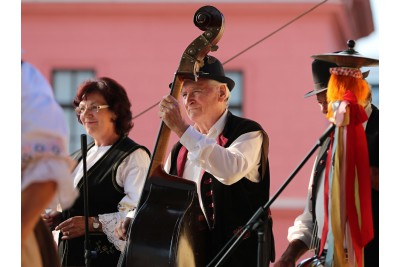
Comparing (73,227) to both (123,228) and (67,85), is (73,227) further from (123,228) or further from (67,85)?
(67,85)

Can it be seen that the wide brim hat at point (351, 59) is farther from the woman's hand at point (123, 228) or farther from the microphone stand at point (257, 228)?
the woman's hand at point (123, 228)

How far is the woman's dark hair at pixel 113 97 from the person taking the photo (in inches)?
191

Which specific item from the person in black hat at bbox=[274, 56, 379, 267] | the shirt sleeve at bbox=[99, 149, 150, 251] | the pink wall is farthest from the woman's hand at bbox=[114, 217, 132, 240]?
the pink wall

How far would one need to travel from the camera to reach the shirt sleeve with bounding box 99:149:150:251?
15.1 ft

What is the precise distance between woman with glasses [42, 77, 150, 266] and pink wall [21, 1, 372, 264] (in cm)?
574

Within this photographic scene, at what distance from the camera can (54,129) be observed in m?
3.07

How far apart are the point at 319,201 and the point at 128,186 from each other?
822 mm

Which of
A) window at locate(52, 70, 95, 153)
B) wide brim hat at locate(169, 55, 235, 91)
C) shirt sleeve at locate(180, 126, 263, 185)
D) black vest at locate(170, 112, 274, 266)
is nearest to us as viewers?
shirt sleeve at locate(180, 126, 263, 185)

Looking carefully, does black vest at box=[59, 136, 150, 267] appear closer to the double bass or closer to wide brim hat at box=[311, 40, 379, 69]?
the double bass

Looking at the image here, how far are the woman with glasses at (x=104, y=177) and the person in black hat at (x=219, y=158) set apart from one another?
0.22 meters

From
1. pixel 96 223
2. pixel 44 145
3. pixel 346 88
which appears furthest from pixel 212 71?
pixel 44 145

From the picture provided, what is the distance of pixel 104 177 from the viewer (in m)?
4.72

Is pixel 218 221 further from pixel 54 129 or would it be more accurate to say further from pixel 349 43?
pixel 54 129

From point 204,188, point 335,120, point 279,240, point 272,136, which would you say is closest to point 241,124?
point 204,188
